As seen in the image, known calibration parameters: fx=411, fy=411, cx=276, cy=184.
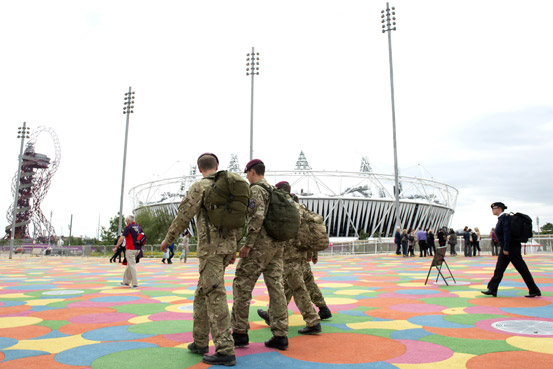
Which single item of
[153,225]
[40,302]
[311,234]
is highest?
[153,225]

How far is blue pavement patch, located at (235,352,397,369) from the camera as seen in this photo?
339 cm

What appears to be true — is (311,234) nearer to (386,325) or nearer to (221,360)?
(386,325)

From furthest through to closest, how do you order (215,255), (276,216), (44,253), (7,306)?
1. (44,253)
2. (7,306)
3. (276,216)
4. (215,255)

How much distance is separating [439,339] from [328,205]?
65.7 meters

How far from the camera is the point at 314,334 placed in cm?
460

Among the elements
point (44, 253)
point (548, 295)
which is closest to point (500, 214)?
point (548, 295)

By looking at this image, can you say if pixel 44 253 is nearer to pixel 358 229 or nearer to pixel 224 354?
pixel 224 354

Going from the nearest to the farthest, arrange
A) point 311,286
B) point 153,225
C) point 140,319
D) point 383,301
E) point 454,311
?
point 311,286, point 140,319, point 454,311, point 383,301, point 153,225

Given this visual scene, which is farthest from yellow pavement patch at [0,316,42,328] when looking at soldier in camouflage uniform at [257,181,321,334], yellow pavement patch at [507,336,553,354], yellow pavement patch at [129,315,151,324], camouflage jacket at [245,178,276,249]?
yellow pavement patch at [507,336,553,354]

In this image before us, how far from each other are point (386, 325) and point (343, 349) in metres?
1.25

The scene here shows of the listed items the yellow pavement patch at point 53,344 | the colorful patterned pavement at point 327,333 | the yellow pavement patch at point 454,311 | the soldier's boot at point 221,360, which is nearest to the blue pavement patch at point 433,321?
the colorful patterned pavement at point 327,333

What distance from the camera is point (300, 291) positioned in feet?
15.4

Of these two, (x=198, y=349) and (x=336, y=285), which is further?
(x=336, y=285)

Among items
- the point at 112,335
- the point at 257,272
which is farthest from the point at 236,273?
the point at 112,335
